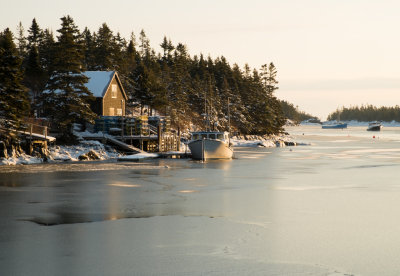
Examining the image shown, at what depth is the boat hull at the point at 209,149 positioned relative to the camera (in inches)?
1893

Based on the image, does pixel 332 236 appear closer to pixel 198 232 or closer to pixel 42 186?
pixel 198 232

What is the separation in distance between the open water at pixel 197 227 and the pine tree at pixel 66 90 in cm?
1625

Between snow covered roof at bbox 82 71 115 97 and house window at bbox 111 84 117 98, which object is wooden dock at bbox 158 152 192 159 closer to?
snow covered roof at bbox 82 71 115 97

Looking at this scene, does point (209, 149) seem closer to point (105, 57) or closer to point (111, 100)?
point (111, 100)

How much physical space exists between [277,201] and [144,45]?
525 feet

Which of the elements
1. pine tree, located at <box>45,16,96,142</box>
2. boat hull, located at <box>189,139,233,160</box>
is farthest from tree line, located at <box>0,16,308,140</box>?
boat hull, located at <box>189,139,233,160</box>

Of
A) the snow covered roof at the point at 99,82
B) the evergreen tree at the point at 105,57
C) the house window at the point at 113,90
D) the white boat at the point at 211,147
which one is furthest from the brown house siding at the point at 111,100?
the evergreen tree at the point at 105,57

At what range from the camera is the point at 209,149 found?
48438mm

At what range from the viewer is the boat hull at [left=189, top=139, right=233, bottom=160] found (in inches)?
1893

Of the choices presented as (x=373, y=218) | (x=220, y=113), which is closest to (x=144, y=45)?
(x=220, y=113)

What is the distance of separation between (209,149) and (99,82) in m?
18.2

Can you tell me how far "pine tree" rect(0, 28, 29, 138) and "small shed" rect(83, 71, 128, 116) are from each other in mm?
17425

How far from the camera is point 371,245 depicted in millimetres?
12883

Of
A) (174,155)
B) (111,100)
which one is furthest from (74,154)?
(111,100)
